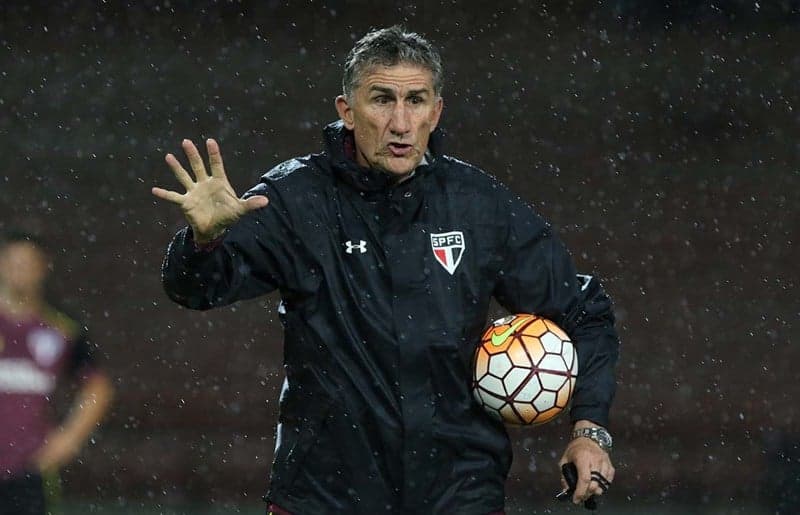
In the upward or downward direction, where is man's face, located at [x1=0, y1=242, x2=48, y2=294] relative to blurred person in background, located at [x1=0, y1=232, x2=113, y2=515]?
upward

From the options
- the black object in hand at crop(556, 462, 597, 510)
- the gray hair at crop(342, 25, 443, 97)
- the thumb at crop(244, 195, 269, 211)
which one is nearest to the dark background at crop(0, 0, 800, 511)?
the gray hair at crop(342, 25, 443, 97)

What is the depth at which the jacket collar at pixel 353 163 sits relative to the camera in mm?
3998

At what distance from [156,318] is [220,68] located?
138 cm

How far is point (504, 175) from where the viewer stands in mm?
8047

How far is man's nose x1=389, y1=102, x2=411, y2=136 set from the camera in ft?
13.2

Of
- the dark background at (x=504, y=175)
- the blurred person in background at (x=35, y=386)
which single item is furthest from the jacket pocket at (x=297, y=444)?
the dark background at (x=504, y=175)

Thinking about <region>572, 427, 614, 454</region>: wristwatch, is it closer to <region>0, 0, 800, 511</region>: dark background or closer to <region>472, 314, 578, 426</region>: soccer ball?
<region>472, 314, 578, 426</region>: soccer ball

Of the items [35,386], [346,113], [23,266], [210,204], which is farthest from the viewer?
[23,266]

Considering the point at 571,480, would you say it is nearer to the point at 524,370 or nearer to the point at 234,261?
the point at 524,370

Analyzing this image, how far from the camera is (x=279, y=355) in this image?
8.09 metres

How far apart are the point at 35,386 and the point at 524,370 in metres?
4.10

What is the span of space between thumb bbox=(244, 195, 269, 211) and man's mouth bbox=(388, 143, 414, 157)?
1.39 feet

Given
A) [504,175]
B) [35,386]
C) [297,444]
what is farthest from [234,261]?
[504,175]

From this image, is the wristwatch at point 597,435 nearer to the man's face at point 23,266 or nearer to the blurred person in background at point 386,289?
the blurred person in background at point 386,289
